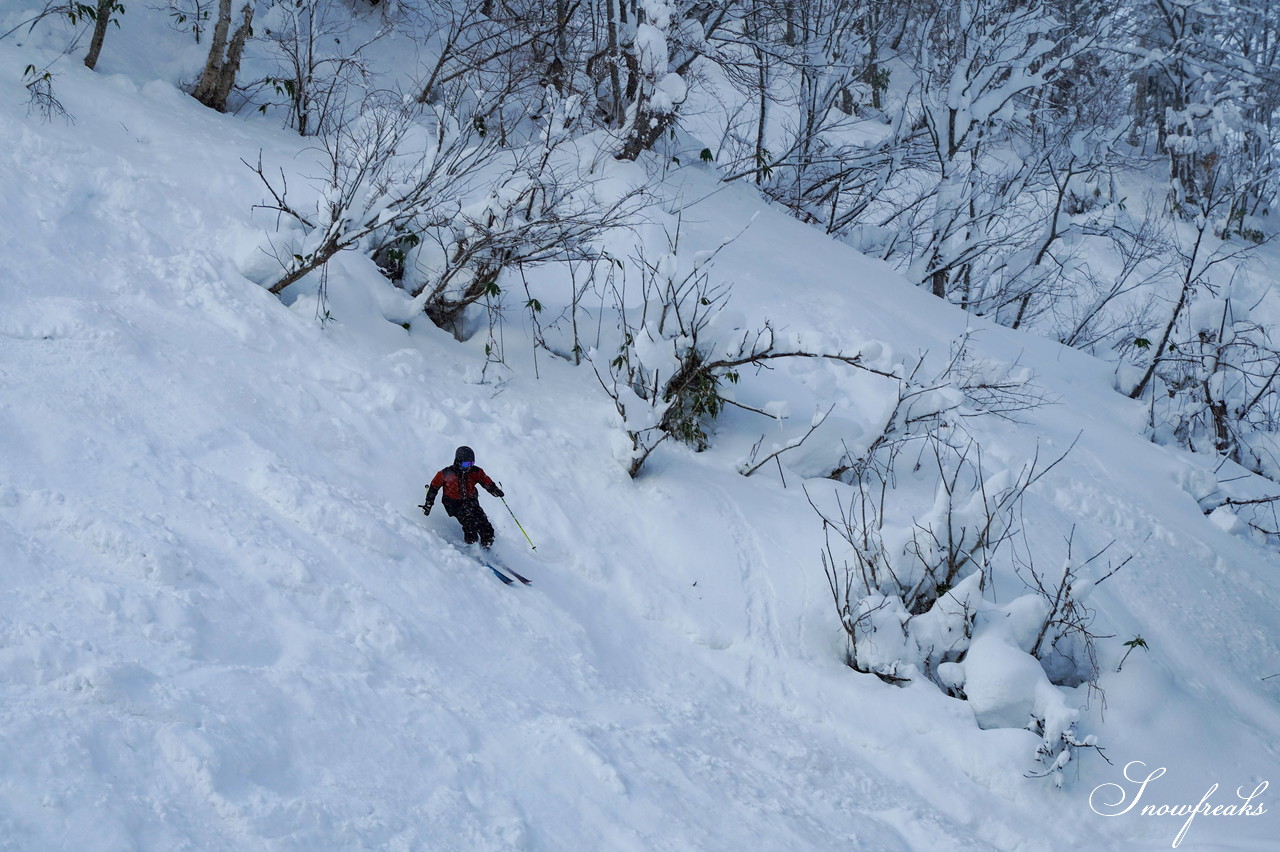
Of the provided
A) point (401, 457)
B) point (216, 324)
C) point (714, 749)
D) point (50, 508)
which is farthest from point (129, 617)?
point (216, 324)

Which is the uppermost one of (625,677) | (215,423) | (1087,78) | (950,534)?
(1087,78)

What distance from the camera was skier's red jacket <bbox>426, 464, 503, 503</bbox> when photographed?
17.2ft

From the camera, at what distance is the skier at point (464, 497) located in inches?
206

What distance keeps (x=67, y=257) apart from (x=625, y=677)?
4802mm

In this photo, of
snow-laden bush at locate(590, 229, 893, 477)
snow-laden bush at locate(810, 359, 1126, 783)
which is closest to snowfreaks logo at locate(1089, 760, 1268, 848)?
snow-laden bush at locate(810, 359, 1126, 783)

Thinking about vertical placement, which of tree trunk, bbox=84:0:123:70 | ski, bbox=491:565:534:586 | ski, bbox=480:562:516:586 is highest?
tree trunk, bbox=84:0:123:70

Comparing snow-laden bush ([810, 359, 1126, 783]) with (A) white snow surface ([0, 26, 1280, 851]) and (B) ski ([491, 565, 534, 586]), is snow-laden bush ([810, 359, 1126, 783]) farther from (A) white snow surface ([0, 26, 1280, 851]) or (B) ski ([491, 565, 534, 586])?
(B) ski ([491, 565, 534, 586])

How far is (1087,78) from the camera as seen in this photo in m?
15.7

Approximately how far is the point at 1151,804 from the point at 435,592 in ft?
13.3

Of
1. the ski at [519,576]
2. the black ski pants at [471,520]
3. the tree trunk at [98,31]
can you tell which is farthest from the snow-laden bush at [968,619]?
the tree trunk at [98,31]

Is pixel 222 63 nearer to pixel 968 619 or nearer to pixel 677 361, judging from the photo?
pixel 677 361

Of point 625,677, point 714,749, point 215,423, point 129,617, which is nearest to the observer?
point 129,617

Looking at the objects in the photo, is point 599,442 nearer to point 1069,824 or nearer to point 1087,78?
point 1069,824

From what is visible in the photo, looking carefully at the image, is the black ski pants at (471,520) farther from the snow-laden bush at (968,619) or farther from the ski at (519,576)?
the snow-laden bush at (968,619)
